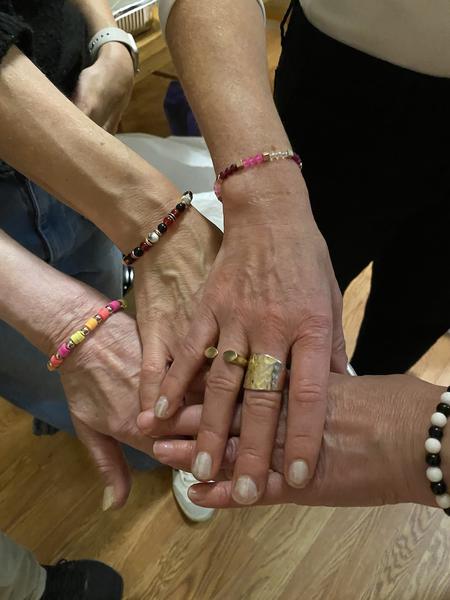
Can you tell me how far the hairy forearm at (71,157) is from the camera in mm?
685

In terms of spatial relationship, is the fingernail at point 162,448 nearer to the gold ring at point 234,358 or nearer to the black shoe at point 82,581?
the gold ring at point 234,358

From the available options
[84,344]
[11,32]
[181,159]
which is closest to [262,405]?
[84,344]

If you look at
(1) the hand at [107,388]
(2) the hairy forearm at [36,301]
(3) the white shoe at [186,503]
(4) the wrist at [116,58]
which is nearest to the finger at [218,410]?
(1) the hand at [107,388]

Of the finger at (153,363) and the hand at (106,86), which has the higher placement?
the hand at (106,86)

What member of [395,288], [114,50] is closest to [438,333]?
[395,288]

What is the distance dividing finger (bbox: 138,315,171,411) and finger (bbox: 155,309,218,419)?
0.02 m

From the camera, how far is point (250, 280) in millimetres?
673

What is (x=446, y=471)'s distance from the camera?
55 centimetres

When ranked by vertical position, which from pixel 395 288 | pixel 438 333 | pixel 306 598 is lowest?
pixel 306 598

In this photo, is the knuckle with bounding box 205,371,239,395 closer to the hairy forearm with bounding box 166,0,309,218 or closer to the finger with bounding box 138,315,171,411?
the finger with bounding box 138,315,171,411

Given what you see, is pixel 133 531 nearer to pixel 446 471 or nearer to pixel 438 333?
pixel 438 333

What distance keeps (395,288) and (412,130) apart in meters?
0.37

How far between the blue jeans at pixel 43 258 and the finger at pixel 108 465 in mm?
208

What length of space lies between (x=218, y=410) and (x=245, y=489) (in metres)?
0.09
